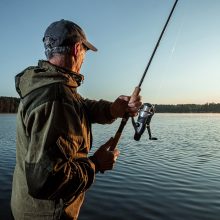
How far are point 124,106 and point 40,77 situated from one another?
1216 mm

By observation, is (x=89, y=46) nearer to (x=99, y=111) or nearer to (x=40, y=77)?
(x=99, y=111)

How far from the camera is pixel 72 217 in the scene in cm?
267

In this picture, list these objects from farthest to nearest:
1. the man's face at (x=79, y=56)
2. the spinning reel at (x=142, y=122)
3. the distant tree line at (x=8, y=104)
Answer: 1. the distant tree line at (x=8, y=104)
2. the spinning reel at (x=142, y=122)
3. the man's face at (x=79, y=56)

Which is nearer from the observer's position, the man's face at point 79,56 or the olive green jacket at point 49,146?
the olive green jacket at point 49,146

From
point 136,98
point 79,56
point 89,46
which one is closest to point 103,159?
point 136,98

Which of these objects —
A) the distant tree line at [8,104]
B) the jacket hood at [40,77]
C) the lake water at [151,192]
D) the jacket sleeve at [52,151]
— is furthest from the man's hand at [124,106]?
the distant tree line at [8,104]

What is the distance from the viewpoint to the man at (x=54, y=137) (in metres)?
2.17

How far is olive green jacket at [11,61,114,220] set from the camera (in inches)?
85.2

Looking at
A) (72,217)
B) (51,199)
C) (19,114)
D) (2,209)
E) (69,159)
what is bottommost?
(2,209)

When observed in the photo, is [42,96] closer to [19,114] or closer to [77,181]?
[19,114]

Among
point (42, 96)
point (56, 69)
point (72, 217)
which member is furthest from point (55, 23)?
point (72, 217)

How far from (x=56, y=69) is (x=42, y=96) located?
437 millimetres

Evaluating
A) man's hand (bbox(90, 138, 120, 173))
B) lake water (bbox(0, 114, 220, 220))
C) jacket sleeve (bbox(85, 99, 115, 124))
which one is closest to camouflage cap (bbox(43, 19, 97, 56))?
jacket sleeve (bbox(85, 99, 115, 124))

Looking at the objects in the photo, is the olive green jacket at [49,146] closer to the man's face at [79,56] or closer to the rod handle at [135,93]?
the man's face at [79,56]
